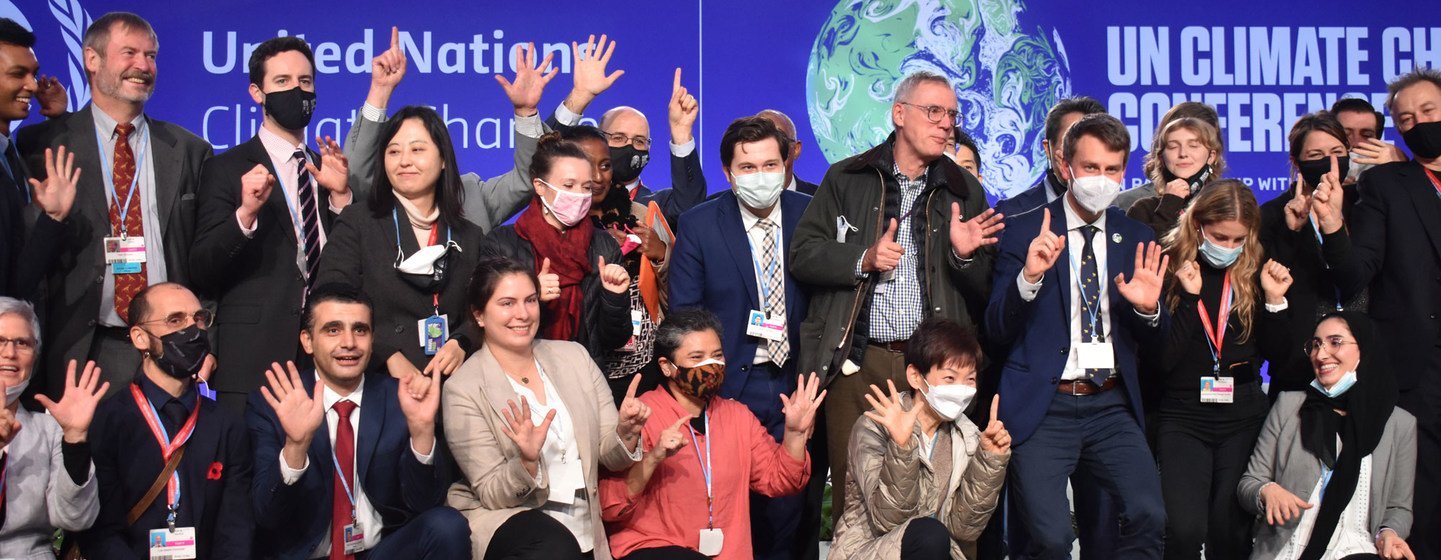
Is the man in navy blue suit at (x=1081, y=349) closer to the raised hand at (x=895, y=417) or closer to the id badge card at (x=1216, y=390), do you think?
the id badge card at (x=1216, y=390)

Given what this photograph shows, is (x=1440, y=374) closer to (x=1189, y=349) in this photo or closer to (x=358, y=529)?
(x=1189, y=349)

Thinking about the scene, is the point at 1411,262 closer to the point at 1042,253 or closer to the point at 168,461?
the point at 1042,253

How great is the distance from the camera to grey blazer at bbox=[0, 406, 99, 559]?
3.74m

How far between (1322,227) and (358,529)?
3303mm

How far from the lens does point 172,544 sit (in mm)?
3848

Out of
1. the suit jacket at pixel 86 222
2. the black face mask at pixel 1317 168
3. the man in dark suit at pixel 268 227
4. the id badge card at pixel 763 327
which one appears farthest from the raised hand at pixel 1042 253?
the suit jacket at pixel 86 222

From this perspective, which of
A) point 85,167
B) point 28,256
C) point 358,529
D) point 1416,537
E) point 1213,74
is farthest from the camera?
point 1213,74

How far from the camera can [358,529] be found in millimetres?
3967

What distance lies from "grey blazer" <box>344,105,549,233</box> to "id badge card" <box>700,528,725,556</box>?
1.24 meters

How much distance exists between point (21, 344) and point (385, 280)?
1.03 m

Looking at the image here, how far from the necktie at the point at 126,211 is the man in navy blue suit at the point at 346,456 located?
725mm

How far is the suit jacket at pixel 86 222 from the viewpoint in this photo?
14.6ft

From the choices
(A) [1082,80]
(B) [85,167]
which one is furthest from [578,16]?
(B) [85,167]

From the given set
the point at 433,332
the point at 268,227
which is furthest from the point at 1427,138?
the point at 268,227
